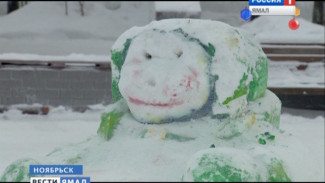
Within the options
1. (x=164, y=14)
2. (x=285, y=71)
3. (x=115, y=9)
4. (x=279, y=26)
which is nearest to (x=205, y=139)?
(x=285, y=71)

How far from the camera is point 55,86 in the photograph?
5.32 meters

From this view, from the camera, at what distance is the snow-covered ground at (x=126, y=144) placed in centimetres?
237

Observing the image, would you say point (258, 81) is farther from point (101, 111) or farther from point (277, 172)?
point (101, 111)

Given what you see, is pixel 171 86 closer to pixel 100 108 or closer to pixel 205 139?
pixel 205 139

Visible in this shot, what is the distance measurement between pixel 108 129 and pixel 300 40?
150 inches

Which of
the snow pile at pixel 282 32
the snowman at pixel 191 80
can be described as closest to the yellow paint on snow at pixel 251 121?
the snowman at pixel 191 80

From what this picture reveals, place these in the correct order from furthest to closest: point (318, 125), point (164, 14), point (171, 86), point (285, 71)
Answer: point (164, 14), point (285, 71), point (318, 125), point (171, 86)

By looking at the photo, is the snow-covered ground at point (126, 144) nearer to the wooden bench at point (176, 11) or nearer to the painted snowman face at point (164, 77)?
the painted snowman face at point (164, 77)

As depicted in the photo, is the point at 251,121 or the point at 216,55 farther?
the point at 251,121

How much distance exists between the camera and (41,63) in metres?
5.29

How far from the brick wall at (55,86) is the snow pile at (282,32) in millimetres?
1873

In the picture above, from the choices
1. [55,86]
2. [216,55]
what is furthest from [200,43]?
[55,86]

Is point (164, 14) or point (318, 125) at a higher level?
point (164, 14)

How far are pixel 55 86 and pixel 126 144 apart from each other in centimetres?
293
